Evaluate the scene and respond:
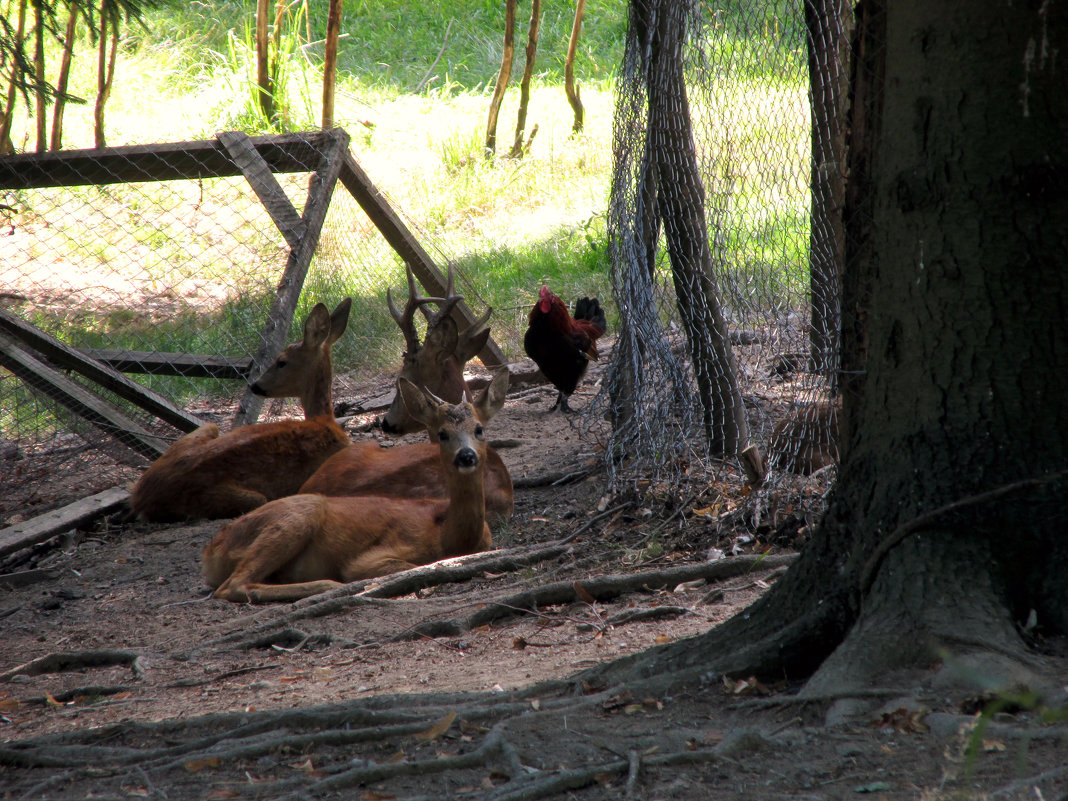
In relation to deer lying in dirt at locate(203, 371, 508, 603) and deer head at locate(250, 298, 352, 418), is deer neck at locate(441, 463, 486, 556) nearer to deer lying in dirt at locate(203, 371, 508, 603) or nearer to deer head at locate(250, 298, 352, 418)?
deer lying in dirt at locate(203, 371, 508, 603)

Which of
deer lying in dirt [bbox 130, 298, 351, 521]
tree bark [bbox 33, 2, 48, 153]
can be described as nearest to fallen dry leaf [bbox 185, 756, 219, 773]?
deer lying in dirt [bbox 130, 298, 351, 521]

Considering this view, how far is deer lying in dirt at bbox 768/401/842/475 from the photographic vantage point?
5.26 metres

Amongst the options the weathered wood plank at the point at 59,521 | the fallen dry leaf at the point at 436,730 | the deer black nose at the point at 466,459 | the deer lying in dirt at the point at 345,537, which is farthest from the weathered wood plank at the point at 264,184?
the fallen dry leaf at the point at 436,730

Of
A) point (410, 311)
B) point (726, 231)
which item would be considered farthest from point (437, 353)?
point (726, 231)

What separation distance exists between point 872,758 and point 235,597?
3960mm

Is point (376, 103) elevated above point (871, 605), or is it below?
above

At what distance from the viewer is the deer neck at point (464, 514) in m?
6.04

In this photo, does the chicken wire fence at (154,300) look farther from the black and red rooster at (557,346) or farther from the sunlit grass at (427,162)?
the black and red rooster at (557,346)

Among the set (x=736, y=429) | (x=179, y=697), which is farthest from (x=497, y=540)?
(x=179, y=697)

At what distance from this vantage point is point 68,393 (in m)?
7.68

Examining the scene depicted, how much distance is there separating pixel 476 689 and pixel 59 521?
4642mm

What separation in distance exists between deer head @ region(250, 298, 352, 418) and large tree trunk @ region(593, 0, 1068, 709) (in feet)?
19.3

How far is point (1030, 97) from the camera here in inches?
107

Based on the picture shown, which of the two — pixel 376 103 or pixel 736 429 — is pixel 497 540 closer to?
pixel 736 429
